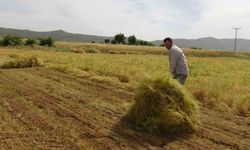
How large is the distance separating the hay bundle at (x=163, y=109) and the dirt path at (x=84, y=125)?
0.33 metres

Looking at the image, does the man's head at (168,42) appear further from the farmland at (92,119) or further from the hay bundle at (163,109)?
the hay bundle at (163,109)

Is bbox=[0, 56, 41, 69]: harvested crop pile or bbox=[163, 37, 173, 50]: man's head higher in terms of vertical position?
bbox=[163, 37, 173, 50]: man's head

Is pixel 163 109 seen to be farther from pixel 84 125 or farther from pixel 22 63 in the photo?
pixel 22 63

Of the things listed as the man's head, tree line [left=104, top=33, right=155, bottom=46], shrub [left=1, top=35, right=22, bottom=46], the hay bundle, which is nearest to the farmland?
the hay bundle

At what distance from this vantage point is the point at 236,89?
51.5ft

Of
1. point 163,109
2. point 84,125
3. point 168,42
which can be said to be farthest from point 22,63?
point 163,109

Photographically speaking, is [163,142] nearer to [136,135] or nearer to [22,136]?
[136,135]

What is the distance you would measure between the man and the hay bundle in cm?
140

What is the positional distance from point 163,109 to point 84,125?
177 centimetres

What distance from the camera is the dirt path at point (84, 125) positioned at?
777 cm

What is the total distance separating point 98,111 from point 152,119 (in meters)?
2.27

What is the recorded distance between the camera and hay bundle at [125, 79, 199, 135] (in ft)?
28.3

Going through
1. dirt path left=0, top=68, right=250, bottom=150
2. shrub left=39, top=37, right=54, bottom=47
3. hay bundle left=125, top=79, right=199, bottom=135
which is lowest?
shrub left=39, top=37, right=54, bottom=47

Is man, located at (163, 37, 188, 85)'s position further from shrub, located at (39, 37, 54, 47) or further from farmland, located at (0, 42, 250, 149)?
shrub, located at (39, 37, 54, 47)
